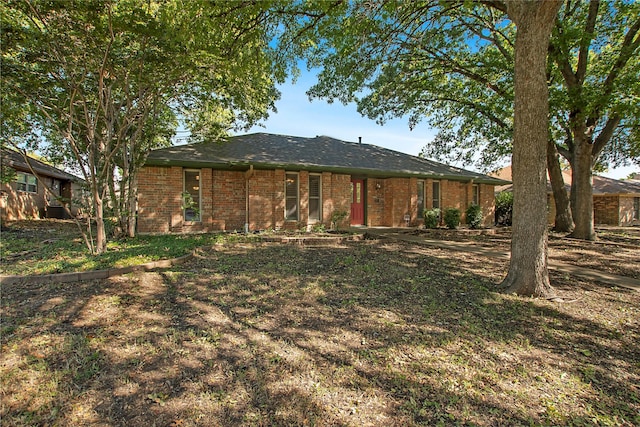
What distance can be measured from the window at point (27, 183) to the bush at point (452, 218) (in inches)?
877

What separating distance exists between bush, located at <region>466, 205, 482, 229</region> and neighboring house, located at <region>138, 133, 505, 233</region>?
2.43 feet

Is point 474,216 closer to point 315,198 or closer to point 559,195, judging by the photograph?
point 559,195

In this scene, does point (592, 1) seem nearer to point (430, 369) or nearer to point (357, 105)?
point (357, 105)

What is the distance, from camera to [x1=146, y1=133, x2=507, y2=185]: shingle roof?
10906 millimetres

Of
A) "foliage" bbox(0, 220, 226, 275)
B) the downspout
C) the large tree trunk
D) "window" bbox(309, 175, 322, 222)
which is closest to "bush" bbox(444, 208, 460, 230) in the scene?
"window" bbox(309, 175, 322, 222)

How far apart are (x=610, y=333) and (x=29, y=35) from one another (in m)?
10.6

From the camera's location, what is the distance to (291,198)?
12445 mm

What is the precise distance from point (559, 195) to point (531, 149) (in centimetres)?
1154

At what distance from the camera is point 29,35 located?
6.02 meters

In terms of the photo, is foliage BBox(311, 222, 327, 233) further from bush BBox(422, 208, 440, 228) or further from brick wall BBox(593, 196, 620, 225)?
brick wall BBox(593, 196, 620, 225)

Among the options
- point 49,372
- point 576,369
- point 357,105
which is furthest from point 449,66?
point 49,372

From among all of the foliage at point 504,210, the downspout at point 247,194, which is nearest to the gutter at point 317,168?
the downspout at point 247,194

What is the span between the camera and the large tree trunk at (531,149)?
4.58 meters

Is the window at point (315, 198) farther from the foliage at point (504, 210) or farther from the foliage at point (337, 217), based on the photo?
the foliage at point (504, 210)
